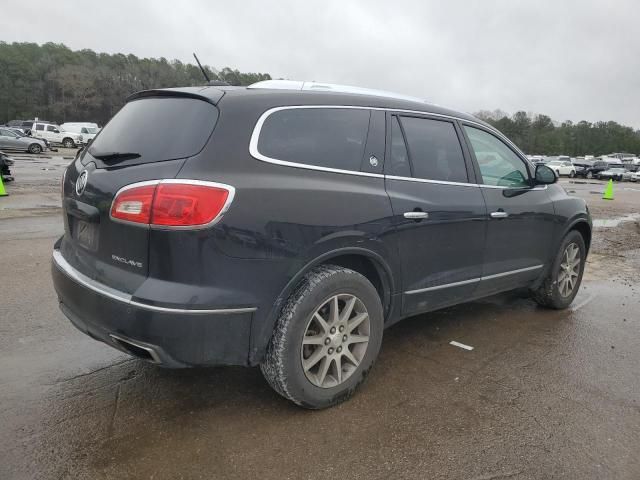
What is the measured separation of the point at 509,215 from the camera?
4.07 metres

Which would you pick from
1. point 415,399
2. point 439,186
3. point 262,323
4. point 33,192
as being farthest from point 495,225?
point 33,192

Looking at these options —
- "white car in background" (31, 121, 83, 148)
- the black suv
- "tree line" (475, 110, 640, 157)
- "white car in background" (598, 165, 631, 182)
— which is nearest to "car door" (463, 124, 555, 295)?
the black suv

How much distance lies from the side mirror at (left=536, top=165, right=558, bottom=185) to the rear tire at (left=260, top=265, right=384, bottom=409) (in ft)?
7.54

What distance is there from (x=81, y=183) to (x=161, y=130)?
1.95ft

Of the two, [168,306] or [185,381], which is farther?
[185,381]

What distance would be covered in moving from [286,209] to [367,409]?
1.34 meters

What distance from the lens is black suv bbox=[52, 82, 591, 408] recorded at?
2396mm

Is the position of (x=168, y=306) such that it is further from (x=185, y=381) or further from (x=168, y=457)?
(x=185, y=381)

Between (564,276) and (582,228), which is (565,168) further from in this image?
(564,276)

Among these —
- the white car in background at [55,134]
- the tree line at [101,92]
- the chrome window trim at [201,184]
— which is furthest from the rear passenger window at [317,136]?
the tree line at [101,92]

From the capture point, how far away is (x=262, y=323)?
2.58 m

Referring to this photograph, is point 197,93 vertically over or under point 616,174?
over

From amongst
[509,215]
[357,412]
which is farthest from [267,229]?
[509,215]

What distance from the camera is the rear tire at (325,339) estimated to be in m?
2.69
